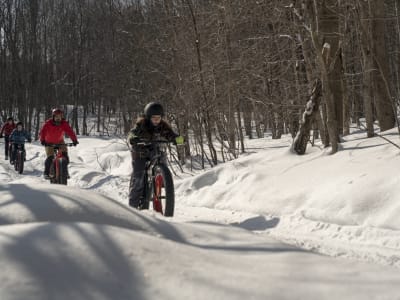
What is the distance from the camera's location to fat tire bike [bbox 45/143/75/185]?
9.23m

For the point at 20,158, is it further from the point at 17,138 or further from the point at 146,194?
the point at 146,194

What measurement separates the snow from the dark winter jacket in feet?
4.00

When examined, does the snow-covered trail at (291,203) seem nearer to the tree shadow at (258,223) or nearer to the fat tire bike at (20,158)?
the tree shadow at (258,223)

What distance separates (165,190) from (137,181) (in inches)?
25.3

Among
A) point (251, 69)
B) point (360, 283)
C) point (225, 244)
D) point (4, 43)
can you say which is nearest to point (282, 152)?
point (251, 69)

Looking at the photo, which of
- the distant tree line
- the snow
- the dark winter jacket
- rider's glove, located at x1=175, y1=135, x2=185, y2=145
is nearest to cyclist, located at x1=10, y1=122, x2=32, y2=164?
the distant tree line

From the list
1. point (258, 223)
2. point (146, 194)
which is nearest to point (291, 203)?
point (258, 223)

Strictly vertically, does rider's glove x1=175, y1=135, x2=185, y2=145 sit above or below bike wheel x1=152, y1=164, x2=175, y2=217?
above

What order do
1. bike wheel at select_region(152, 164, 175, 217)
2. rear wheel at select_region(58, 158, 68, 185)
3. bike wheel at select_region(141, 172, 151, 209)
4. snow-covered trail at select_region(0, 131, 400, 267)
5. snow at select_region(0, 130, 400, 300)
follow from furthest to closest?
rear wheel at select_region(58, 158, 68, 185) → bike wheel at select_region(141, 172, 151, 209) → bike wheel at select_region(152, 164, 175, 217) → snow-covered trail at select_region(0, 131, 400, 267) → snow at select_region(0, 130, 400, 300)

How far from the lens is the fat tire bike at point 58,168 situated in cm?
923

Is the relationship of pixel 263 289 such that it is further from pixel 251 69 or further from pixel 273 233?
pixel 251 69

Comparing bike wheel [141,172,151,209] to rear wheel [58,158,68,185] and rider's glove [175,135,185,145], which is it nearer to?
rider's glove [175,135,185,145]

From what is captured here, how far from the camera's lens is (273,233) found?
5305 mm

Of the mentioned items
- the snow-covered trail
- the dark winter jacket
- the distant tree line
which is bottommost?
the snow-covered trail
